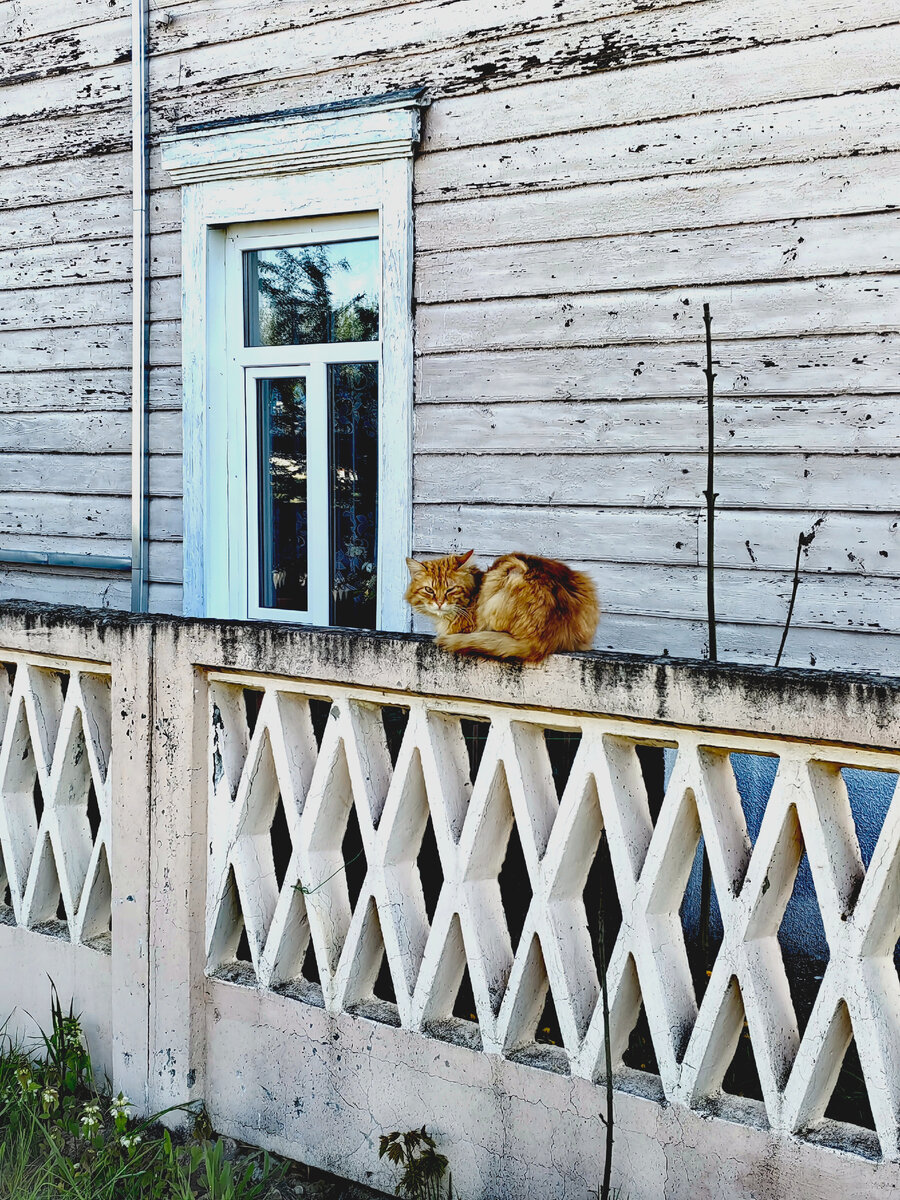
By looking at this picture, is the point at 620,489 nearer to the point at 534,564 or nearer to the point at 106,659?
the point at 534,564

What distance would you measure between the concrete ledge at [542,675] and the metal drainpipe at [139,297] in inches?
99.8

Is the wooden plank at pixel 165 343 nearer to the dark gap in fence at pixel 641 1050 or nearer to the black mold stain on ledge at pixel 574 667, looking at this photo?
the black mold stain on ledge at pixel 574 667

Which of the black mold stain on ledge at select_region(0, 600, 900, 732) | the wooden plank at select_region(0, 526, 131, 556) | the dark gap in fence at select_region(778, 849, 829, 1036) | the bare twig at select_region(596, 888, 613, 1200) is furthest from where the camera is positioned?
the wooden plank at select_region(0, 526, 131, 556)

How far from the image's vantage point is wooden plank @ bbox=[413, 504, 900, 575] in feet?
13.4

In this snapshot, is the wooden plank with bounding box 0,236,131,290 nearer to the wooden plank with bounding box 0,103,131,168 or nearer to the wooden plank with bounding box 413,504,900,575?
the wooden plank with bounding box 0,103,131,168

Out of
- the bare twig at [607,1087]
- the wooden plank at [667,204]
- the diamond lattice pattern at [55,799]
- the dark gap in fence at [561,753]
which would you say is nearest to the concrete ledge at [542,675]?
the diamond lattice pattern at [55,799]

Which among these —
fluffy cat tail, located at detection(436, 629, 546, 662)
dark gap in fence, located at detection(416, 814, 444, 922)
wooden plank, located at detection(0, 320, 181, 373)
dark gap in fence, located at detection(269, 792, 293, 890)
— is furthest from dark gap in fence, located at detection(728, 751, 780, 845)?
wooden plank, located at detection(0, 320, 181, 373)

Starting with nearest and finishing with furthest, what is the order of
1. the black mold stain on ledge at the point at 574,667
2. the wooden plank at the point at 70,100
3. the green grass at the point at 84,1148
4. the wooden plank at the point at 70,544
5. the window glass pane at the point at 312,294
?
1. the black mold stain on ledge at the point at 574,667
2. the green grass at the point at 84,1148
3. the window glass pane at the point at 312,294
4. the wooden plank at the point at 70,100
5. the wooden plank at the point at 70,544

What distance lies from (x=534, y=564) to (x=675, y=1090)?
128 centimetres

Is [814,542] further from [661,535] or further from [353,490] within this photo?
[353,490]

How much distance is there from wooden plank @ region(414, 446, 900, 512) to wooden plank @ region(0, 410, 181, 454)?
4.54 feet

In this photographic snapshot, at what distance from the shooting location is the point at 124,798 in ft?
9.57

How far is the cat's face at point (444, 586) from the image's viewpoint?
3.57m

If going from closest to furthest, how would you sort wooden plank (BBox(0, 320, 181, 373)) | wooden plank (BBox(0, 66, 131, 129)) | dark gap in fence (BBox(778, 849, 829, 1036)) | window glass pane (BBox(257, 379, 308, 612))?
dark gap in fence (BBox(778, 849, 829, 1036)), window glass pane (BBox(257, 379, 308, 612)), wooden plank (BBox(0, 320, 181, 373)), wooden plank (BBox(0, 66, 131, 129))
